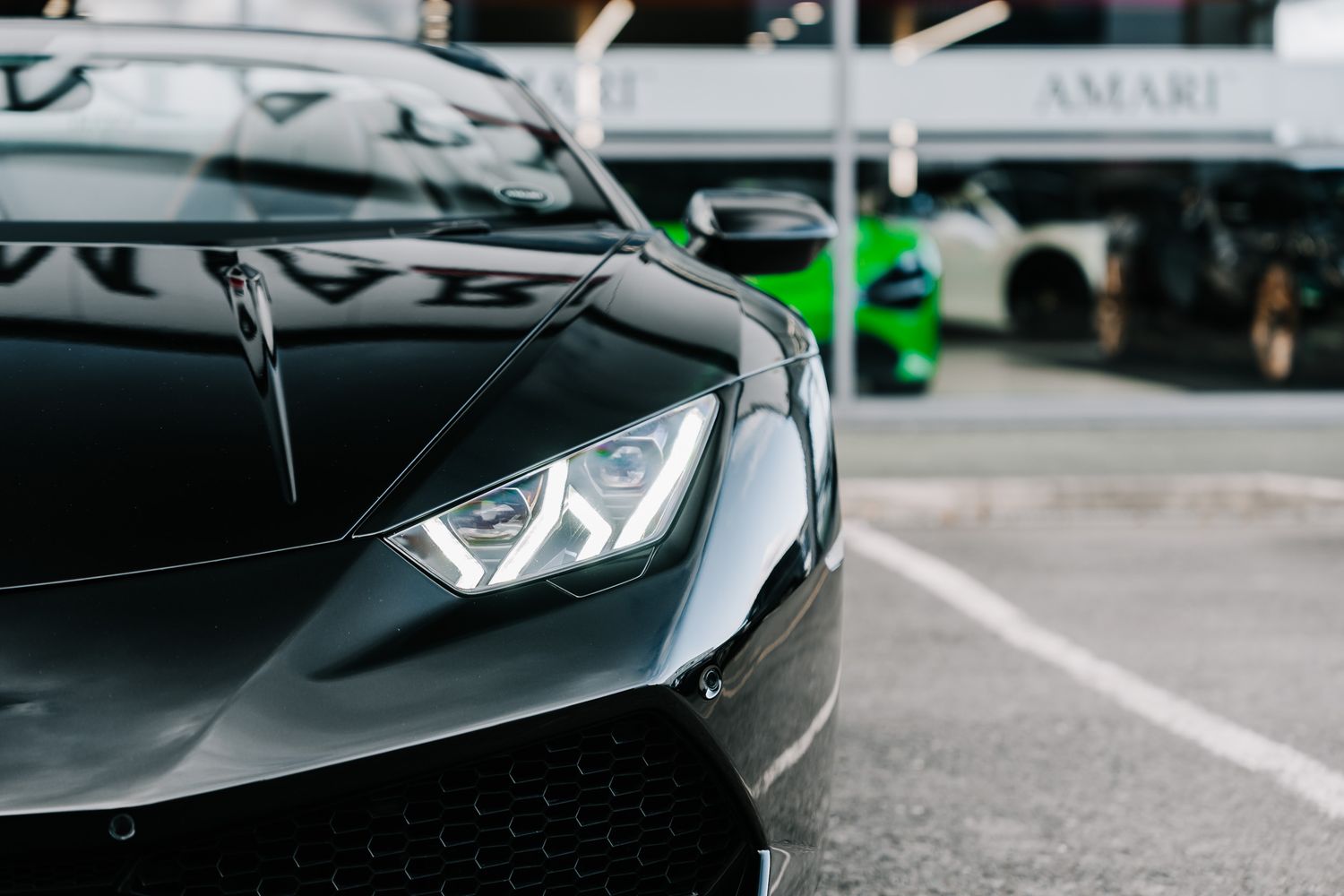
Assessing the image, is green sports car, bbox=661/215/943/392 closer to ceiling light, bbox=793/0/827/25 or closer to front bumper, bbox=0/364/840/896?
ceiling light, bbox=793/0/827/25

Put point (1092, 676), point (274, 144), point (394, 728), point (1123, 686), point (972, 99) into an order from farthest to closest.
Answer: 1. point (972, 99)
2. point (1092, 676)
3. point (1123, 686)
4. point (274, 144)
5. point (394, 728)

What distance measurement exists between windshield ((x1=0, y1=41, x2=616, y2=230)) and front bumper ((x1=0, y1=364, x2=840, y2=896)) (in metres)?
1.17

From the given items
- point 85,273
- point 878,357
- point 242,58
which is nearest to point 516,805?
point 85,273

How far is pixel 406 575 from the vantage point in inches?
61.6

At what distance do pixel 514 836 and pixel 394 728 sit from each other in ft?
0.57

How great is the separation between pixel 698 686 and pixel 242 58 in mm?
1896

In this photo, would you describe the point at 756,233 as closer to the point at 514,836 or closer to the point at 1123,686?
the point at 514,836

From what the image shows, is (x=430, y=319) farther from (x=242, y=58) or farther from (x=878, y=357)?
(x=878, y=357)

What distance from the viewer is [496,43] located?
8.09 metres

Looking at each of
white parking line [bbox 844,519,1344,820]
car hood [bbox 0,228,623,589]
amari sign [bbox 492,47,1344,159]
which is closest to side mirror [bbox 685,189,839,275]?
car hood [bbox 0,228,623,589]

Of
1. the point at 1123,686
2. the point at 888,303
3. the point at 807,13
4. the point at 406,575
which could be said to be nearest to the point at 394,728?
the point at 406,575

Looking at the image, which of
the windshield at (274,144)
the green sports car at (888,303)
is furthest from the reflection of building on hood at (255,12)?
the windshield at (274,144)

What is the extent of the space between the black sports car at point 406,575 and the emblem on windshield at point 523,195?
47 cm

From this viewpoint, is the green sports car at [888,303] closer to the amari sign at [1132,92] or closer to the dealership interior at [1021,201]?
the dealership interior at [1021,201]
